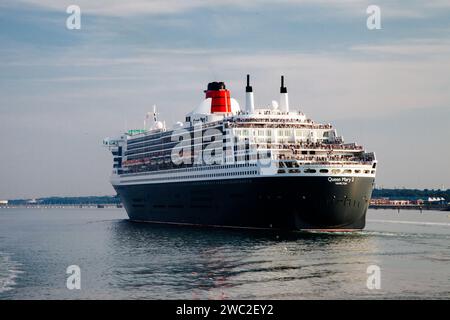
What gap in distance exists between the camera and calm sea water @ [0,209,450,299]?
4466 cm

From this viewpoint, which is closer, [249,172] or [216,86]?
[249,172]

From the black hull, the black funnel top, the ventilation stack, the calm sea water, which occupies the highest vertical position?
the black funnel top

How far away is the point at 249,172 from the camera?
278ft

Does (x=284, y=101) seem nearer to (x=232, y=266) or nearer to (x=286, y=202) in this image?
(x=286, y=202)

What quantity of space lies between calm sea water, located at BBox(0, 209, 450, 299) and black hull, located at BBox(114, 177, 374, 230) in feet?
7.63

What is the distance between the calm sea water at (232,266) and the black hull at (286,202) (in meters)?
2.32

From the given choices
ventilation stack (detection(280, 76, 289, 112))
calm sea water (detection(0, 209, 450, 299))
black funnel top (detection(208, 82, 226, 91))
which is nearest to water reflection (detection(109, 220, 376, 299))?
calm sea water (detection(0, 209, 450, 299))

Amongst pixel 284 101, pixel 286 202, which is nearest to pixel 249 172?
pixel 286 202

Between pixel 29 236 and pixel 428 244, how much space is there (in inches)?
1958

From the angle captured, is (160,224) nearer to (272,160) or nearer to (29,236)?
(29,236)

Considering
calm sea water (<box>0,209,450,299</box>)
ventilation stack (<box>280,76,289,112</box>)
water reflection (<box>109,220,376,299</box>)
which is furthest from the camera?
ventilation stack (<box>280,76,289,112</box>)

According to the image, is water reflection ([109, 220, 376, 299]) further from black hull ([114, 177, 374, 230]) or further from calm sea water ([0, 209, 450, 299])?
black hull ([114, 177, 374, 230])

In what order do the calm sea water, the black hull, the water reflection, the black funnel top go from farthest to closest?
1. the black funnel top
2. the black hull
3. the water reflection
4. the calm sea water

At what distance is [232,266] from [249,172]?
100 ft
